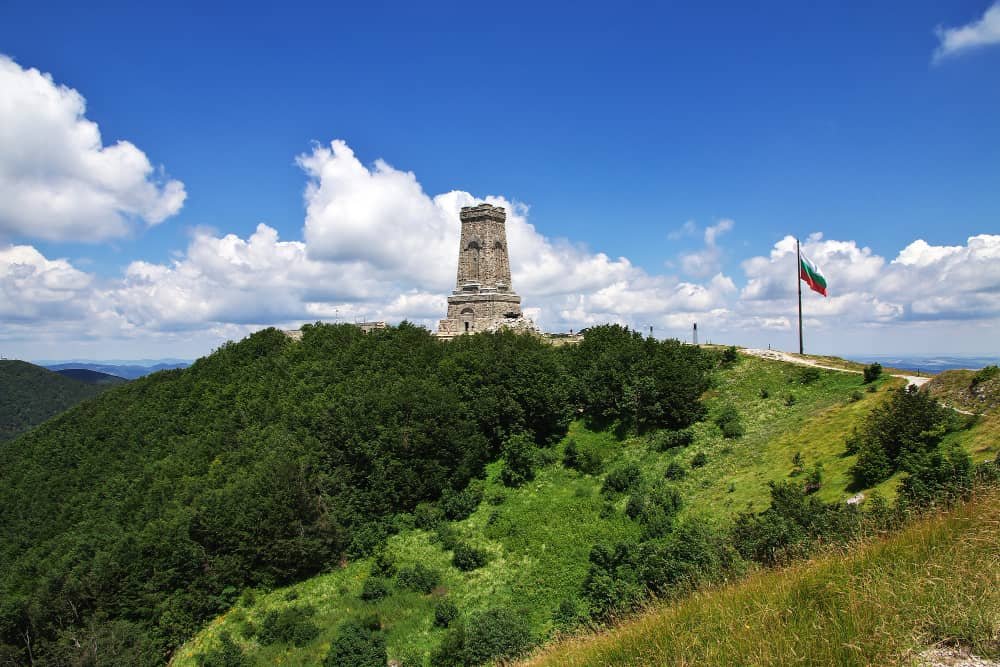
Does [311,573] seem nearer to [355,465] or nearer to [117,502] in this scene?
[355,465]

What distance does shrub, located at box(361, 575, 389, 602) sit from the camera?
31141 millimetres

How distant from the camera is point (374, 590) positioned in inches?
1227

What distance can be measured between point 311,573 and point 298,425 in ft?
45.8

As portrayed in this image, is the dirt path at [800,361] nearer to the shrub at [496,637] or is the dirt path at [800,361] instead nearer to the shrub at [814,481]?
the shrub at [814,481]

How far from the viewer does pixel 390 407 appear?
143 ft

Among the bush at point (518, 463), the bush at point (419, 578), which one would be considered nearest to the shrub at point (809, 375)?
the bush at point (518, 463)

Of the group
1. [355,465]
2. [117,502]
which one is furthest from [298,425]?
[117,502]

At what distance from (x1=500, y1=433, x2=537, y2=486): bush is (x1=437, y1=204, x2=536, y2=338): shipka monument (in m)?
21.5

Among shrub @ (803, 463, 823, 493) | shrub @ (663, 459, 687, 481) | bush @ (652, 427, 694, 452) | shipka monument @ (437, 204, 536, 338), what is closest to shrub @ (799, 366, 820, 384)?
bush @ (652, 427, 694, 452)

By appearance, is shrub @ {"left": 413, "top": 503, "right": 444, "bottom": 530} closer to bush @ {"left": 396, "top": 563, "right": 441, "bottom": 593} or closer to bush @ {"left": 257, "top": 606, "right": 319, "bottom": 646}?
bush @ {"left": 396, "top": 563, "right": 441, "bottom": 593}

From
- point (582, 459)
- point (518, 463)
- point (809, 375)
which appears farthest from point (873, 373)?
point (518, 463)

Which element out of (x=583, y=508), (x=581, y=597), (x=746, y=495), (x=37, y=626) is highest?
(x=746, y=495)

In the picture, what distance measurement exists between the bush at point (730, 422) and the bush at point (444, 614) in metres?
19.9

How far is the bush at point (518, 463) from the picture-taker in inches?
1590
